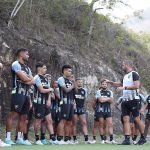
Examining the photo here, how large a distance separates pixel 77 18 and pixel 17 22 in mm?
4927

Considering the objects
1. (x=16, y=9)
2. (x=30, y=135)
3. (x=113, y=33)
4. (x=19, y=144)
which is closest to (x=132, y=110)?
(x=19, y=144)

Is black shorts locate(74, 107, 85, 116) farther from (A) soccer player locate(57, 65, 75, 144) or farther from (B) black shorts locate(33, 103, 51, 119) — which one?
(B) black shorts locate(33, 103, 51, 119)

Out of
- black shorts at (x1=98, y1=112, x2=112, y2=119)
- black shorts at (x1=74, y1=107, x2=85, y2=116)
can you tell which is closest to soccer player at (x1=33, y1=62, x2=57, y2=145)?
black shorts at (x1=74, y1=107, x2=85, y2=116)

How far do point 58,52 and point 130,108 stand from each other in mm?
7116

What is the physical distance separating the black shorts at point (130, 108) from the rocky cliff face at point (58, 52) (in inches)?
196

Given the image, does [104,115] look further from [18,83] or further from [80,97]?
[18,83]

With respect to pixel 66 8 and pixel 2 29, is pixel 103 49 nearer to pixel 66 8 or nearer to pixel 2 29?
pixel 66 8

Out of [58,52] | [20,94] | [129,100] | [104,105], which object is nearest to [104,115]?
[104,105]

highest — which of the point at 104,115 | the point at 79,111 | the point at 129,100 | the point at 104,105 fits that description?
the point at 129,100

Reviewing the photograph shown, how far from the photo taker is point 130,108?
11438 mm

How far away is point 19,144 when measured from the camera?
33.8 ft

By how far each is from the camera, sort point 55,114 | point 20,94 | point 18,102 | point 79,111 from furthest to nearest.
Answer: point 79,111
point 55,114
point 20,94
point 18,102

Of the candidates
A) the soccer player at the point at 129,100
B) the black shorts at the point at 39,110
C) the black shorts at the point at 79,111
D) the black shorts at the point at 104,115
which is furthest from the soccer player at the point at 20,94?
the black shorts at the point at 104,115

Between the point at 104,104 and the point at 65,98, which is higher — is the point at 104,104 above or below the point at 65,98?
below
